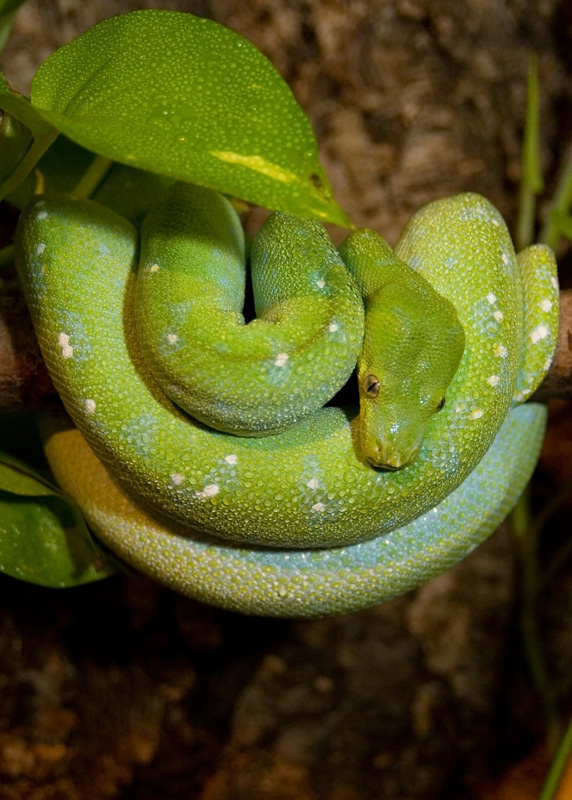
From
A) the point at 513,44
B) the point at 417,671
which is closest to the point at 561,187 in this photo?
the point at 513,44

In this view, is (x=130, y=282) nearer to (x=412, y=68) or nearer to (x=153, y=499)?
(x=153, y=499)

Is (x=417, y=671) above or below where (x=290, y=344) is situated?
below

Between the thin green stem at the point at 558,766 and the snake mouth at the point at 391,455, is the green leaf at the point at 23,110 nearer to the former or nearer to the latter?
the snake mouth at the point at 391,455

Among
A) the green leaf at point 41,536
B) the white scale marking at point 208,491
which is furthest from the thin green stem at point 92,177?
the white scale marking at point 208,491

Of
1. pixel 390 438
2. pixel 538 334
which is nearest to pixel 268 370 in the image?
pixel 390 438

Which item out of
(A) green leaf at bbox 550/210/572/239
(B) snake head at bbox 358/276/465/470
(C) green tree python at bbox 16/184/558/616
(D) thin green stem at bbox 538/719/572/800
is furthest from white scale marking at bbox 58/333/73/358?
(D) thin green stem at bbox 538/719/572/800

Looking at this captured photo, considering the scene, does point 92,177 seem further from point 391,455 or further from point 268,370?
point 391,455

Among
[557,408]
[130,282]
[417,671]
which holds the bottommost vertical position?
[417,671]

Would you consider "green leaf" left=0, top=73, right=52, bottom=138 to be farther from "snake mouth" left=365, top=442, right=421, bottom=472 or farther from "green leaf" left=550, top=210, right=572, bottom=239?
"green leaf" left=550, top=210, right=572, bottom=239
